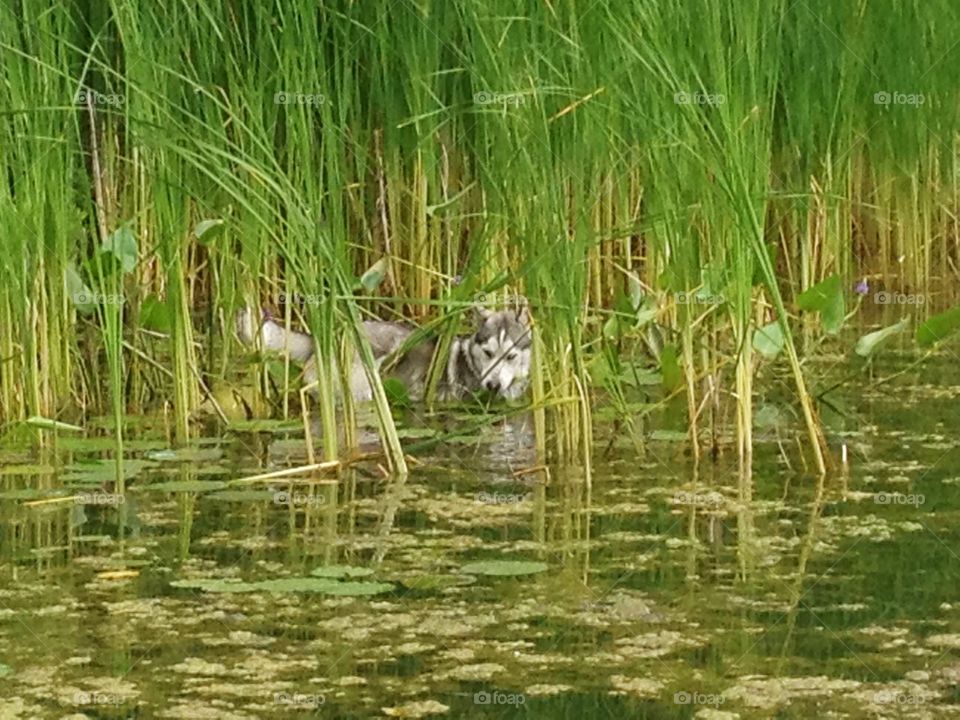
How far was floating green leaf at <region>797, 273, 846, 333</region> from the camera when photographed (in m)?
5.59

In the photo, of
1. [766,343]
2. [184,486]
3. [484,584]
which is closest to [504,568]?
[484,584]

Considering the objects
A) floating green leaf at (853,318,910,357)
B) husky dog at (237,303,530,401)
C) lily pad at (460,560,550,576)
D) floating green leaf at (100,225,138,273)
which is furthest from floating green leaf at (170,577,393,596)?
husky dog at (237,303,530,401)

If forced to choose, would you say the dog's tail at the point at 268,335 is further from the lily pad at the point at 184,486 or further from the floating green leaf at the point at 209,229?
the lily pad at the point at 184,486

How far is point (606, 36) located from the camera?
16.6ft

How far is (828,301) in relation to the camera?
561 cm

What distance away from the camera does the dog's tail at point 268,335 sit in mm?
6145

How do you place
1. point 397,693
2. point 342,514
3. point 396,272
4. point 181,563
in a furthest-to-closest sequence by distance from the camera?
point 396,272
point 342,514
point 181,563
point 397,693

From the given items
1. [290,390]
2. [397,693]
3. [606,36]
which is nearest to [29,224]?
[290,390]

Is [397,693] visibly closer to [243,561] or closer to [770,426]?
[243,561]

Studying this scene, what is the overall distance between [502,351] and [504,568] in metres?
2.24

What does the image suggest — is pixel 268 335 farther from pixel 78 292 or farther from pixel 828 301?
pixel 828 301

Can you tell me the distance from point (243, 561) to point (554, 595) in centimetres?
70

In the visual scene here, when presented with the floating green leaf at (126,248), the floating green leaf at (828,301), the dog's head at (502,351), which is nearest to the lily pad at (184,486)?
the floating green leaf at (126,248)

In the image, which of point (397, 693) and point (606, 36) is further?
point (606, 36)
